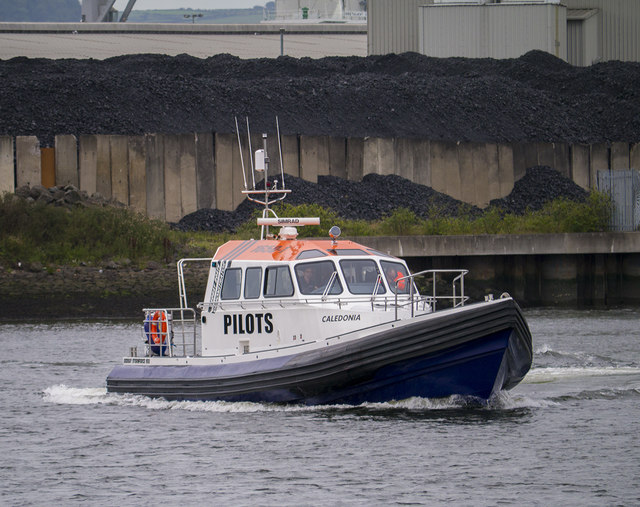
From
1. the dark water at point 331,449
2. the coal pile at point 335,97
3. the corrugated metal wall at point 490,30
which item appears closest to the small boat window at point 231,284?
the dark water at point 331,449

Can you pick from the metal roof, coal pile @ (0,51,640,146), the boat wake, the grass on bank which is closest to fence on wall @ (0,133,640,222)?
the grass on bank

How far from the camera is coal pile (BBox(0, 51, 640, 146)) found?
43719 millimetres

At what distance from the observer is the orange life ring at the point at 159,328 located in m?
18.6

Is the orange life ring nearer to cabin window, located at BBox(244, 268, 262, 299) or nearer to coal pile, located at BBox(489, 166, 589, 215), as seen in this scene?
cabin window, located at BBox(244, 268, 262, 299)

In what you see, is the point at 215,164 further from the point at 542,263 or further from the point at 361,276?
the point at 361,276

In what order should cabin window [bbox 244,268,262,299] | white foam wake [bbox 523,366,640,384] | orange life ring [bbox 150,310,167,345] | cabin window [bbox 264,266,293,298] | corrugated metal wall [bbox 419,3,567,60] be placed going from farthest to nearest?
corrugated metal wall [bbox 419,3,567,60], white foam wake [bbox 523,366,640,384], orange life ring [bbox 150,310,167,345], cabin window [bbox 244,268,262,299], cabin window [bbox 264,266,293,298]

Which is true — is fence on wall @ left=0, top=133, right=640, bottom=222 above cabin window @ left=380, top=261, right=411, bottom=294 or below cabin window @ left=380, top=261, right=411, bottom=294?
above

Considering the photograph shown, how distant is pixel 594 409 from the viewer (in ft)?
56.8

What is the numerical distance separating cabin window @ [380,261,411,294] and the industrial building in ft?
118

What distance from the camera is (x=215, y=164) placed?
131 ft

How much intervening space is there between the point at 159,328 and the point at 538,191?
27656 millimetres

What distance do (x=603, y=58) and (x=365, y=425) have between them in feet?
145

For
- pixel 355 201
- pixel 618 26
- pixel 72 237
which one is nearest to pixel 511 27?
pixel 618 26

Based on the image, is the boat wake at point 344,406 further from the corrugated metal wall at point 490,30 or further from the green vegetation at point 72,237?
the corrugated metal wall at point 490,30
